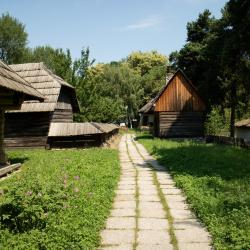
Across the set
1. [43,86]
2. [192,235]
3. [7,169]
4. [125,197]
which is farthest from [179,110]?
[192,235]

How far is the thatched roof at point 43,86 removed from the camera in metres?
23.1

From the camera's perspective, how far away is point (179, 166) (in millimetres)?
13984

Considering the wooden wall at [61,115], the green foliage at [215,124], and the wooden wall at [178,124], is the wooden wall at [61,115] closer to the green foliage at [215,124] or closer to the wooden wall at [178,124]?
the wooden wall at [178,124]

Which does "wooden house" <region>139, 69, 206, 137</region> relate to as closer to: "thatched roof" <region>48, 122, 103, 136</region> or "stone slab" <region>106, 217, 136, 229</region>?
"thatched roof" <region>48, 122, 103, 136</region>

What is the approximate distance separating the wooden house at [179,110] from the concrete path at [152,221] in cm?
2145

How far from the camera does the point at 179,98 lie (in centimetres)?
3262

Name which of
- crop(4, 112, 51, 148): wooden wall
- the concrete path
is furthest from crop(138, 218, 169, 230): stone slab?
crop(4, 112, 51, 148): wooden wall

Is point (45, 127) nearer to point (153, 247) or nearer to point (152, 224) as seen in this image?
point (152, 224)

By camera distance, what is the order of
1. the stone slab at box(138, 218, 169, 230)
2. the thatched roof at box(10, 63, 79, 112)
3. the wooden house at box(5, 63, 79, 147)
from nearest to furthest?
the stone slab at box(138, 218, 169, 230)
the thatched roof at box(10, 63, 79, 112)
the wooden house at box(5, 63, 79, 147)

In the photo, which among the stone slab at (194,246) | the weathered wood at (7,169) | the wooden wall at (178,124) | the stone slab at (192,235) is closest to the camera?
the stone slab at (194,246)

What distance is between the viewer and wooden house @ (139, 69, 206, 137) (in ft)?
107

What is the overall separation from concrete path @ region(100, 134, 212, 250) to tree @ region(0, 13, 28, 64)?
54122 millimetres

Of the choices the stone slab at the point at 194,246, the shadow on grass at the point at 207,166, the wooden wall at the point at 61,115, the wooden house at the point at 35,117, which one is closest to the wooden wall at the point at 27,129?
the wooden house at the point at 35,117

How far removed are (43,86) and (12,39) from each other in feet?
131
